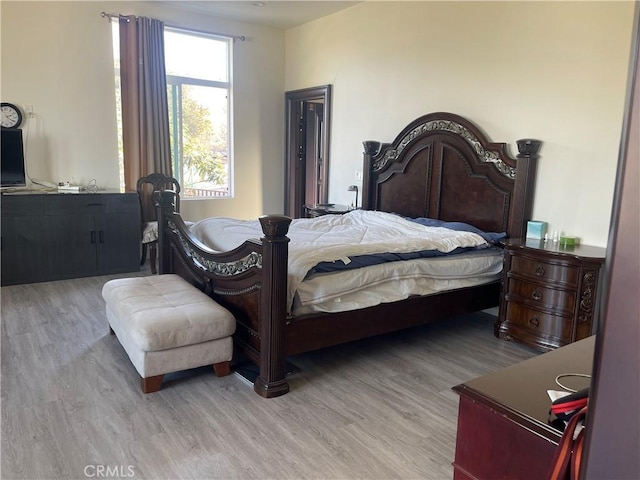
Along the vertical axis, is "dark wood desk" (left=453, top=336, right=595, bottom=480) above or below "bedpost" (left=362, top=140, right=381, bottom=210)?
below

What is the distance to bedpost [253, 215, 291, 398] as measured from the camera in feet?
8.25

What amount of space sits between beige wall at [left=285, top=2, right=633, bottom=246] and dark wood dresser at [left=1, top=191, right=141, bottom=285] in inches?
105

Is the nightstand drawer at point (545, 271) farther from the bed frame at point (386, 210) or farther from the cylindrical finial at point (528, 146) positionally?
the cylindrical finial at point (528, 146)

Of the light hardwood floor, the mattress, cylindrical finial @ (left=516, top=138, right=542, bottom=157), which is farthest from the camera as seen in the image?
cylindrical finial @ (left=516, top=138, right=542, bottom=157)

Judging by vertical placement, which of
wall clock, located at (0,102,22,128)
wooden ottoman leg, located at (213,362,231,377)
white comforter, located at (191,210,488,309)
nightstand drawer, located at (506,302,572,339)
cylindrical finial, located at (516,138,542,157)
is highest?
wall clock, located at (0,102,22,128)

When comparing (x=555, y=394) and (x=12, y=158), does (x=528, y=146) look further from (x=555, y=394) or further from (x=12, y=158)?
(x=12, y=158)

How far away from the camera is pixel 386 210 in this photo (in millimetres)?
5035

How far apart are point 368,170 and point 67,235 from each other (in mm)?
3196

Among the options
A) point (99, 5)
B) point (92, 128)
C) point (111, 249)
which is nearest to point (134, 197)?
point (111, 249)

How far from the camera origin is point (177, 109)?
591cm

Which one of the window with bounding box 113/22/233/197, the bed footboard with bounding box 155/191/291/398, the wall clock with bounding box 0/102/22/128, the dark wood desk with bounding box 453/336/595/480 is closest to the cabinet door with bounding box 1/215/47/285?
the wall clock with bounding box 0/102/22/128

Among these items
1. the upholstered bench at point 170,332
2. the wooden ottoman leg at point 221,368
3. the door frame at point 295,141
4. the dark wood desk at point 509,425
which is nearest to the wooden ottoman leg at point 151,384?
the upholstered bench at point 170,332

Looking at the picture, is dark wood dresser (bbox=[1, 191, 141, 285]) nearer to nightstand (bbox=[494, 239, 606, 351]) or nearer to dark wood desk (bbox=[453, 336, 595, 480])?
nightstand (bbox=[494, 239, 606, 351])

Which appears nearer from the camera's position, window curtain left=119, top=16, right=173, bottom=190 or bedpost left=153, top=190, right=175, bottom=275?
bedpost left=153, top=190, right=175, bottom=275
